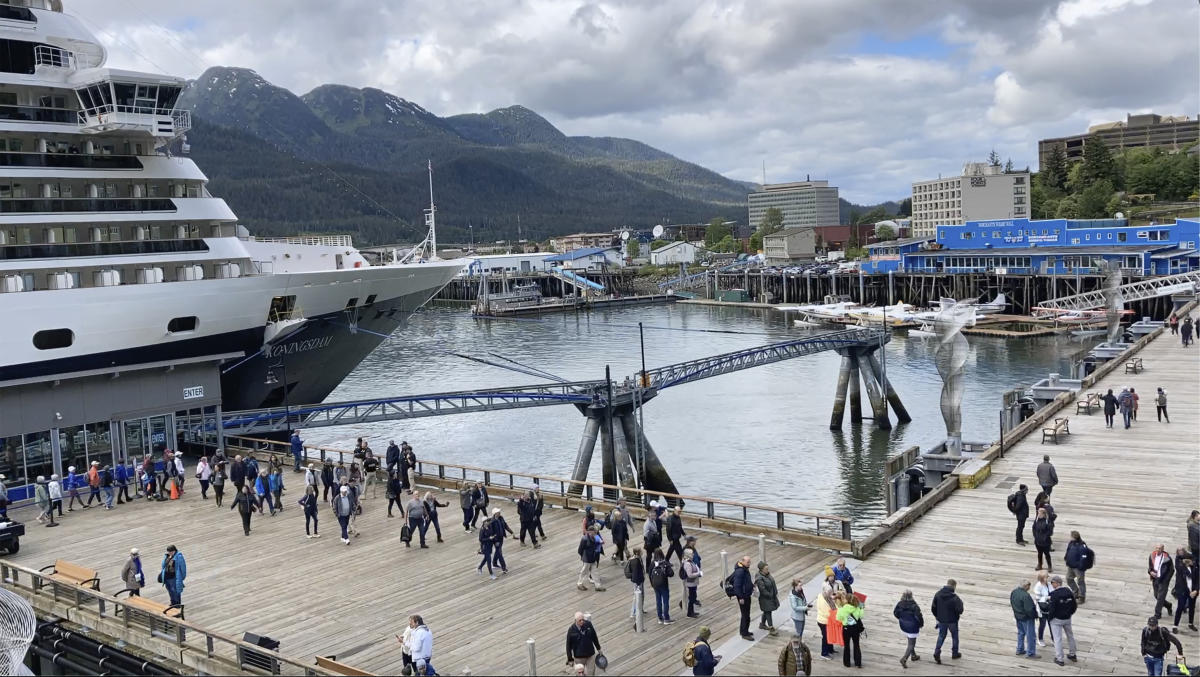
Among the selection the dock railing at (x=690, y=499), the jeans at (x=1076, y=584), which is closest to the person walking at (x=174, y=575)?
the dock railing at (x=690, y=499)

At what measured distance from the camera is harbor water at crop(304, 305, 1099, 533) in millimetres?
38500

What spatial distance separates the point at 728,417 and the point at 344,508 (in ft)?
113

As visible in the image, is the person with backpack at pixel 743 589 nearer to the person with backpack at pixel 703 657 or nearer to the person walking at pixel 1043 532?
the person with backpack at pixel 703 657

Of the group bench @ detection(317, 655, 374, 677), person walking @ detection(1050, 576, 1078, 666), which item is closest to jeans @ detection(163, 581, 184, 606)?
bench @ detection(317, 655, 374, 677)

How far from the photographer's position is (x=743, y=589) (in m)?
13.6

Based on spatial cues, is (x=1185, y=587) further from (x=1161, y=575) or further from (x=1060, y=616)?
(x=1060, y=616)

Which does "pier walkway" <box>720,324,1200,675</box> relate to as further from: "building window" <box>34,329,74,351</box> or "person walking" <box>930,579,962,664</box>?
"building window" <box>34,329,74,351</box>

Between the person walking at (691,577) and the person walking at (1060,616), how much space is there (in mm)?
4799

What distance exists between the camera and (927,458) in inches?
1014

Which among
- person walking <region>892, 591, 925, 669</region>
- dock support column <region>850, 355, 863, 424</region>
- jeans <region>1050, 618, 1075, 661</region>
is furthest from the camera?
dock support column <region>850, 355, 863, 424</region>

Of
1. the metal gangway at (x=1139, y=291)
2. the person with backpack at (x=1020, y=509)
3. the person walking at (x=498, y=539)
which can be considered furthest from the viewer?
the metal gangway at (x=1139, y=291)

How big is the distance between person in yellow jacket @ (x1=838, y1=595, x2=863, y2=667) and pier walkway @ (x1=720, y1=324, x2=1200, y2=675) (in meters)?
0.28

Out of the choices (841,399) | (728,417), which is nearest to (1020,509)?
(841,399)

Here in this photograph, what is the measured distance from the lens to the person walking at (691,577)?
14.6 metres
